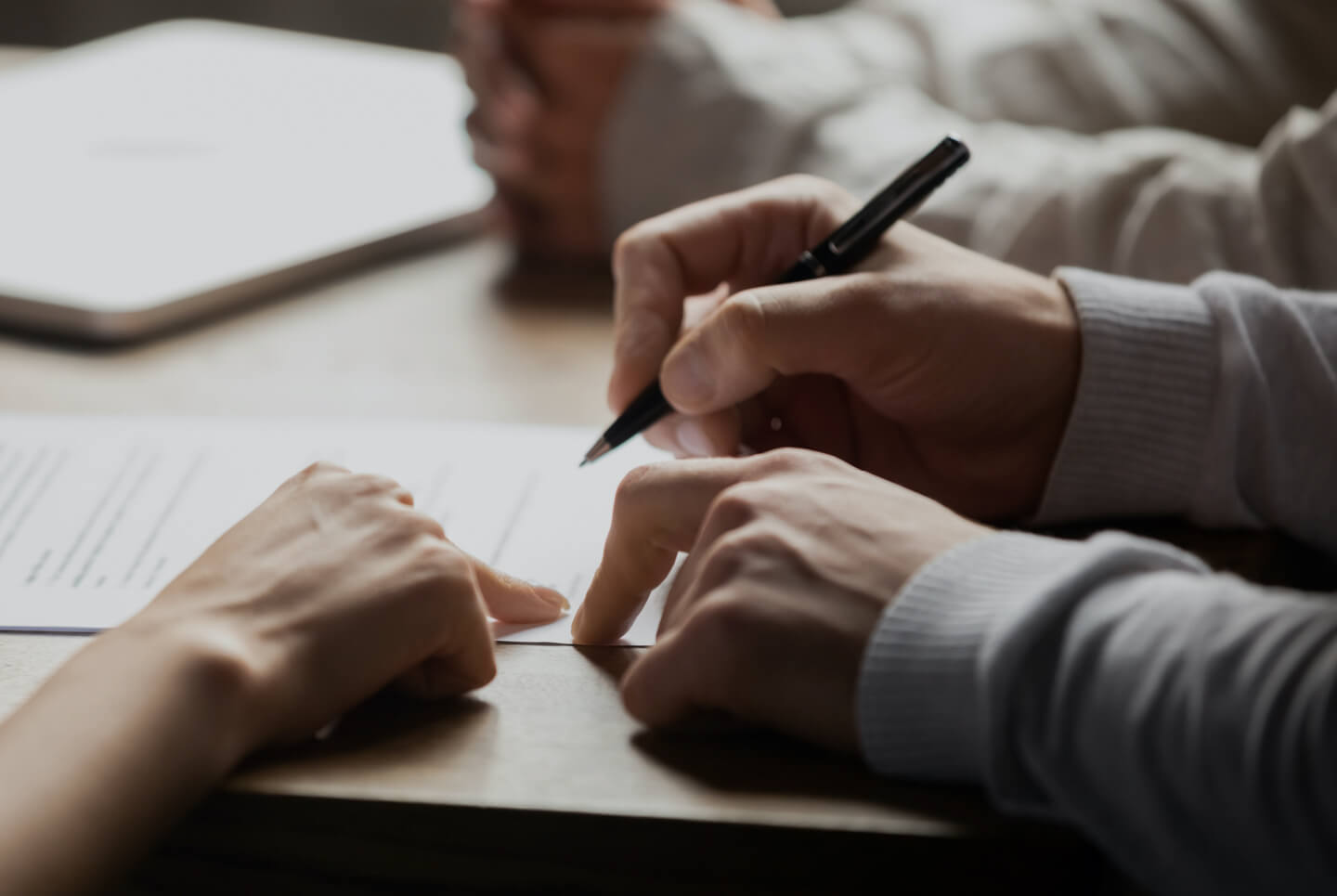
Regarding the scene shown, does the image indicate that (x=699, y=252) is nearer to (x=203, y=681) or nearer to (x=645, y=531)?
(x=645, y=531)

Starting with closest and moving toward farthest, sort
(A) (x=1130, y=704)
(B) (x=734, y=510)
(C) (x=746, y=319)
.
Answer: (A) (x=1130, y=704), (B) (x=734, y=510), (C) (x=746, y=319)

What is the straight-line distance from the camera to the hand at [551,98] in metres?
1.06

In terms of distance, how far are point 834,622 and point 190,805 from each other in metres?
0.22

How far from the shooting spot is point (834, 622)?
45 centimetres

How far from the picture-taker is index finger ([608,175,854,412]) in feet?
2.34

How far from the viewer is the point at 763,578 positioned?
464 millimetres

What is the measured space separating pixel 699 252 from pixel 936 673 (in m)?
0.37

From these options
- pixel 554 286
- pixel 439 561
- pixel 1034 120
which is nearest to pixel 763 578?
pixel 439 561

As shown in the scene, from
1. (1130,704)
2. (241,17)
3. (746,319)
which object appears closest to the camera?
(1130,704)

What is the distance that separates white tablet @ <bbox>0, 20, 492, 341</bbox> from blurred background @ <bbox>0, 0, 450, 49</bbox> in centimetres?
37

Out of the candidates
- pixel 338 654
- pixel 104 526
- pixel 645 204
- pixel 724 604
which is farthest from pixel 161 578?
pixel 645 204

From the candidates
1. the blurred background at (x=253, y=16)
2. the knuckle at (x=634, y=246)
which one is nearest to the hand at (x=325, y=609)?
the knuckle at (x=634, y=246)

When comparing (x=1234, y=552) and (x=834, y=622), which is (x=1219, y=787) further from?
(x=1234, y=552)

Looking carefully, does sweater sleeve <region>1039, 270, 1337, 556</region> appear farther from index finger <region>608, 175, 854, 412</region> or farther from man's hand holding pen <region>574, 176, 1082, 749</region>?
index finger <region>608, 175, 854, 412</region>
